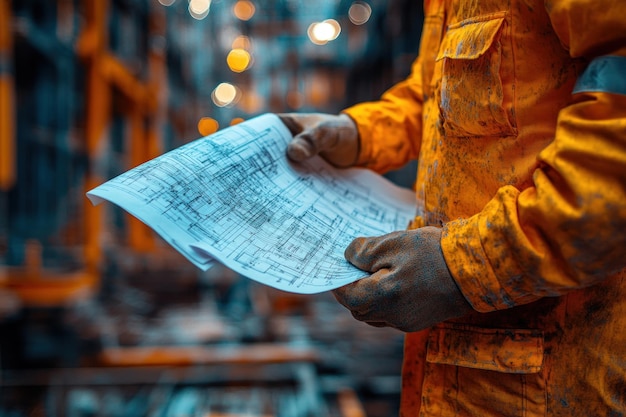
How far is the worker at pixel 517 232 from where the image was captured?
75 cm


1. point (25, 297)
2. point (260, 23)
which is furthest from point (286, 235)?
point (260, 23)

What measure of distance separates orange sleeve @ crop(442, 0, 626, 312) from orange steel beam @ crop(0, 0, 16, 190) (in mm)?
4397

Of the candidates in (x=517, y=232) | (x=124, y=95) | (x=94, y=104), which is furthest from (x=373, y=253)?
(x=124, y=95)

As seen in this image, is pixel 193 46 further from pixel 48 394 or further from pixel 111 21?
pixel 48 394

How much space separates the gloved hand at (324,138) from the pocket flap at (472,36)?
345mm

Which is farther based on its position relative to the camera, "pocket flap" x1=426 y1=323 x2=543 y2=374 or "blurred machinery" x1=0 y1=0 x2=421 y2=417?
"blurred machinery" x1=0 y1=0 x2=421 y2=417

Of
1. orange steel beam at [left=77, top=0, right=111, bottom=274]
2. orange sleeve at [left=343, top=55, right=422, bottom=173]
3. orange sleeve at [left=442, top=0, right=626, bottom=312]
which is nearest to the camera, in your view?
orange sleeve at [left=442, top=0, right=626, bottom=312]

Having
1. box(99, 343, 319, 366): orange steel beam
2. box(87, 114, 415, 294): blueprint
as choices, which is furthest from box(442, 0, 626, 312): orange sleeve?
box(99, 343, 319, 366): orange steel beam

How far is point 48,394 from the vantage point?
139 inches

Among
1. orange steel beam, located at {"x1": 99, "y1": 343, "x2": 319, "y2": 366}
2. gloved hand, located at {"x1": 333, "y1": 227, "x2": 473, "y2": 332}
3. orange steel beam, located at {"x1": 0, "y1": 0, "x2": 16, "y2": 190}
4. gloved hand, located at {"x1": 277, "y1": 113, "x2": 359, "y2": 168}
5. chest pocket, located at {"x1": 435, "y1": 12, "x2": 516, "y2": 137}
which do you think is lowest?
orange steel beam, located at {"x1": 99, "y1": 343, "x2": 319, "y2": 366}

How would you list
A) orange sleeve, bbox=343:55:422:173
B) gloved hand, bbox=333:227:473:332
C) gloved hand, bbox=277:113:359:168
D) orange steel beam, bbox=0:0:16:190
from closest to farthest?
gloved hand, bbox=333:227:473:332 → gloved hand, bbox=277:113:359:168 → orange sleeve, bbox=343:55:422:173 → orange steel beam, bbox=0:0:16:190

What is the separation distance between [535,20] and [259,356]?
381cm

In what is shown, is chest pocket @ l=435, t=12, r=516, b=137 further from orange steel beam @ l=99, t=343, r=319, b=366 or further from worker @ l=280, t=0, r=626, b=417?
orange steel beam @ l=99, t=343, r=319, b=366

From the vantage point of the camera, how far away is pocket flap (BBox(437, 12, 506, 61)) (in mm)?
918
